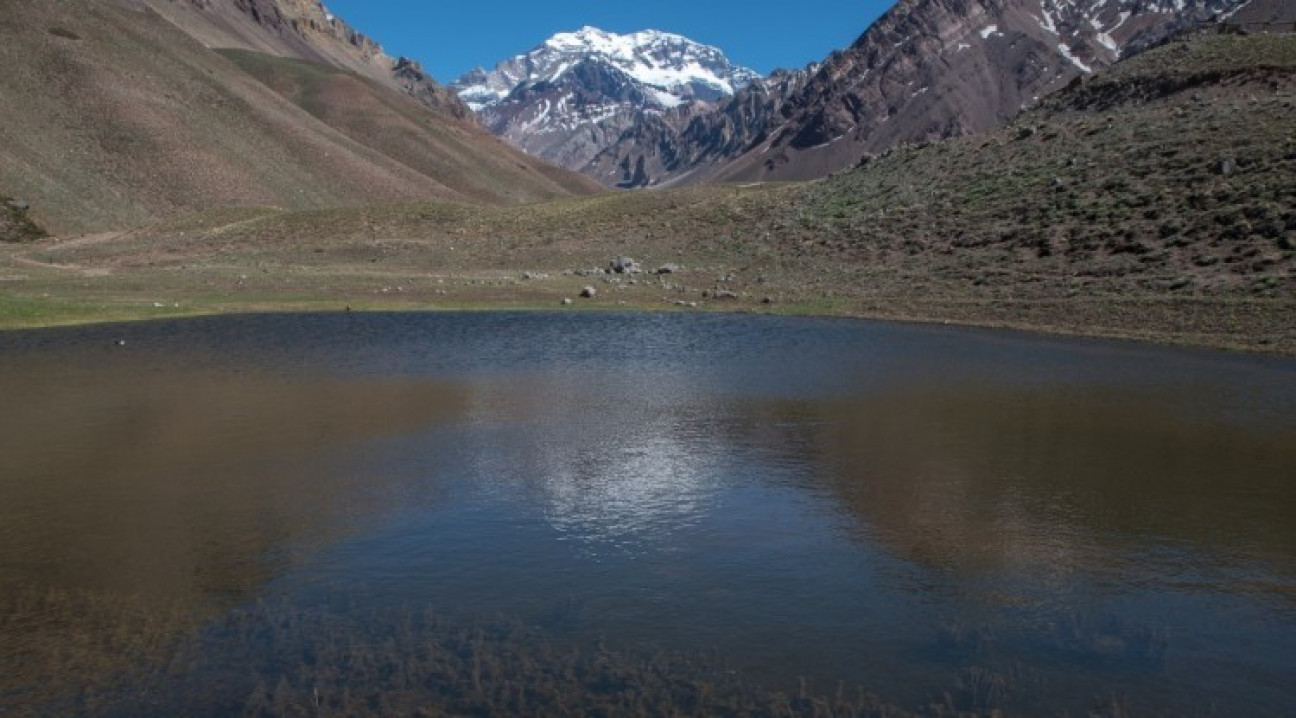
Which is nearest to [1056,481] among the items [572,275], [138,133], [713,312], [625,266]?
[713,312]

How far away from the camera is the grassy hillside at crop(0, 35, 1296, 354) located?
4138 centimetres

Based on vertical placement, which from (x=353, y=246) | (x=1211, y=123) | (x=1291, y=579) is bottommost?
(x=1291, y=579)

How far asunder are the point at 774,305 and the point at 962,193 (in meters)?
22.9

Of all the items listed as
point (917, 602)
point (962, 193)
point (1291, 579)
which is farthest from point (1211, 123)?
point (917, 602)

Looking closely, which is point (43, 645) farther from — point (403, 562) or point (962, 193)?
point (962, 193)

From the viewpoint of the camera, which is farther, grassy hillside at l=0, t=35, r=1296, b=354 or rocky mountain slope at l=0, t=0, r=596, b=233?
rocky mountain slope at l=0, t=0, r=596, b=233

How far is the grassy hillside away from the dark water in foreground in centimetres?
1343

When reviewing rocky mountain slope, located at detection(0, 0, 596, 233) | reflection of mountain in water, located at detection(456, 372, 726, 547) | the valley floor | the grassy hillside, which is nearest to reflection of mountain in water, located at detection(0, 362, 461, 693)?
reflection of mountain in water, located at detection(456, 372, 726, 547)

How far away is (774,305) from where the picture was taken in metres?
48.3

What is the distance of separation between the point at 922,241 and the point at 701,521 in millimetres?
46108

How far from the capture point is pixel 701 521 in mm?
14953

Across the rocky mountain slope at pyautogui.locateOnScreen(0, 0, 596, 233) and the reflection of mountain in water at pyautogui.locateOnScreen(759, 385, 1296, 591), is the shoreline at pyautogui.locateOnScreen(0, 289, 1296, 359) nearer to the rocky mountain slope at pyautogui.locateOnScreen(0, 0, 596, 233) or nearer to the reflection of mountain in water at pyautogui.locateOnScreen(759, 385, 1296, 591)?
the reflection of mountain in water at pyautogui.locateOnScreen(759, 385, 1296, 591)

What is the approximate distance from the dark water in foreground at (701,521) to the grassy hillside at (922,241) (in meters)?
13.4

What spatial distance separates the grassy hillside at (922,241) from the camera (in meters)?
41.4
